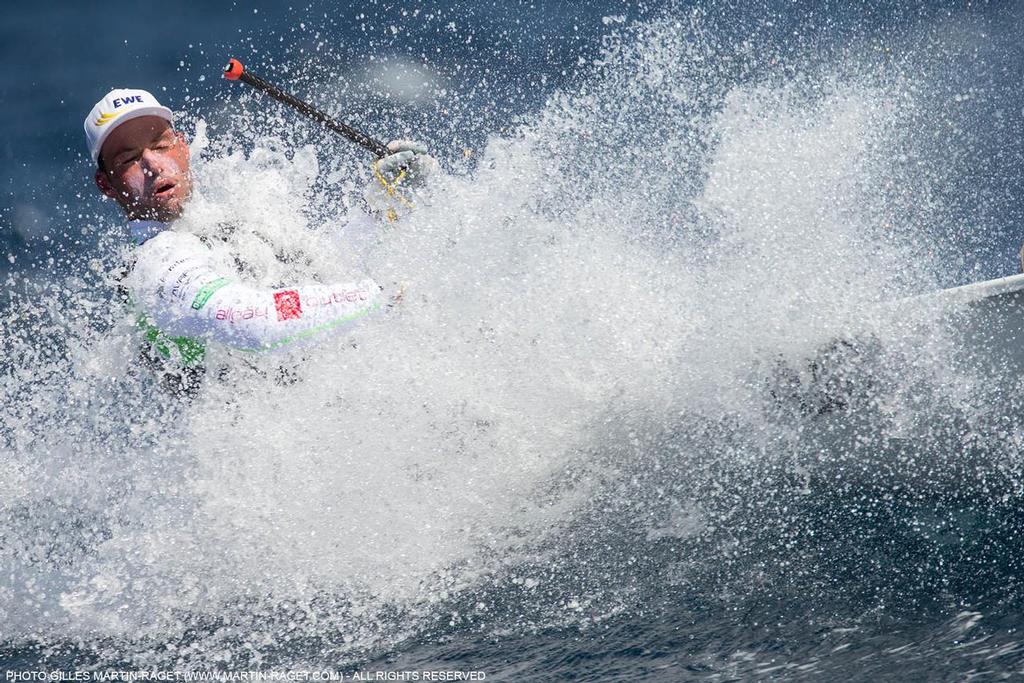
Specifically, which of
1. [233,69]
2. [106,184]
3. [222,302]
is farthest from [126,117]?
[222,302]

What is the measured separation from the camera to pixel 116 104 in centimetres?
407

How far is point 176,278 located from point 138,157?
2.52 feet

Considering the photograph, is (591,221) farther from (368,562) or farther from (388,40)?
(388,40)

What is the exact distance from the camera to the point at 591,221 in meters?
4.81

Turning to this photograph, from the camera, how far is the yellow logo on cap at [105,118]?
405 centimetres

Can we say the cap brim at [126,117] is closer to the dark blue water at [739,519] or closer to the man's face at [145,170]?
the man's face at [145,170]

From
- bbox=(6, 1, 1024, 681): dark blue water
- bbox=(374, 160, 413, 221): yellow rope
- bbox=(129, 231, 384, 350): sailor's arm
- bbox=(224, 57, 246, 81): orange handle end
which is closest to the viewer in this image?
bbox=(6, 1, 1024, 681): dark blue water

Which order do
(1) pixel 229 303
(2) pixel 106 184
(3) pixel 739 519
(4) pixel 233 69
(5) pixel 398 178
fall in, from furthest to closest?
(5) pixel 398 178
(2) pixel 106 184
(3) pixel 739 519
(4) pixel 233 69
(1) pixel 229 303

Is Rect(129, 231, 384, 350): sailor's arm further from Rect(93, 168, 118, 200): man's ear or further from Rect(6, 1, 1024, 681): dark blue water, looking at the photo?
Rect(6, 1, 1024, 681): dark blue water

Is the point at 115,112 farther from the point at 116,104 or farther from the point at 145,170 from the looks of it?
the point at 145,170

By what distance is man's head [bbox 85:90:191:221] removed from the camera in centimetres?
400

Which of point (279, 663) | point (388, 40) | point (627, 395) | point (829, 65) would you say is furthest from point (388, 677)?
point (388, 40)

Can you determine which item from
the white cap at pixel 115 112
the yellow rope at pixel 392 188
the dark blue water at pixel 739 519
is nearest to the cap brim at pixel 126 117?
the white cap at pixel 115 112

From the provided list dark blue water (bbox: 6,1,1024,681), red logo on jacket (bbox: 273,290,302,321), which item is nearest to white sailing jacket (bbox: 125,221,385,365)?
red logo on jacket (bbox: 273,290,302,321)
